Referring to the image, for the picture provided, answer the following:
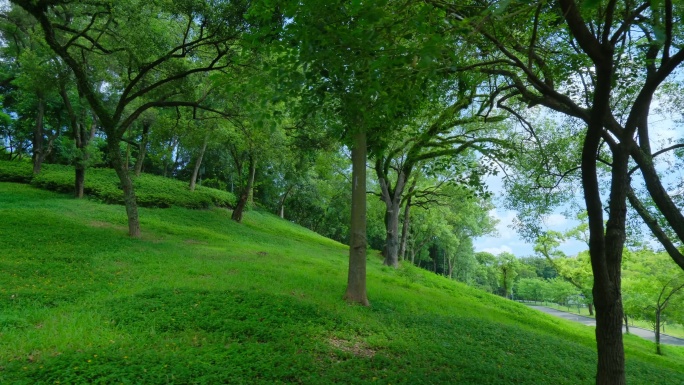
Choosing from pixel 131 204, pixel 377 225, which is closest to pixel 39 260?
pixel 131 204

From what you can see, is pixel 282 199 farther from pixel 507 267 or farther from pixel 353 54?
pixel 353 54

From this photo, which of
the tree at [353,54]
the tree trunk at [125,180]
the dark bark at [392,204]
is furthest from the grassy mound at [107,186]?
the tree at [353,54]

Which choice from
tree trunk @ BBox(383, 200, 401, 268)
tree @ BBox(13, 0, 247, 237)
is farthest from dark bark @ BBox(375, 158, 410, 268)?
tree @ BBox(13, 0, 247, 237)

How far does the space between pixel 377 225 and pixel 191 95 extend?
2731 centimetres

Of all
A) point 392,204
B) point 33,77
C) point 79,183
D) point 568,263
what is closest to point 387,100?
point 392,204

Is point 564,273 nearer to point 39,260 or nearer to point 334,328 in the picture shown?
point 334,328

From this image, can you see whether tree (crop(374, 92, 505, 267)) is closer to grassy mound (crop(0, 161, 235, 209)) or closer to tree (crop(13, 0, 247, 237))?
tree (crop(13, 0, 247, 237))

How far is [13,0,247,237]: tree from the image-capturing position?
423 inches

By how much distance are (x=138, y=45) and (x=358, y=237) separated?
9.61m

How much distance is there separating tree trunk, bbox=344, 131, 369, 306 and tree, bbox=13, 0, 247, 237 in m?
4.18

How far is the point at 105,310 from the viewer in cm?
616

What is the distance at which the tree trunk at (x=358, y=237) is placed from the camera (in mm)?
8414

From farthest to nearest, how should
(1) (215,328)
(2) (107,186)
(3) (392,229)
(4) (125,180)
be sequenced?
(2) (107,186), (3) (392,229), (4) (125,180), (1) (215,328)

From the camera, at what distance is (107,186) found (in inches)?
799
